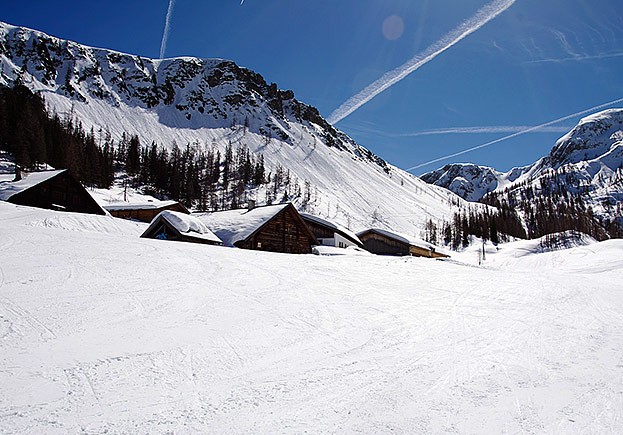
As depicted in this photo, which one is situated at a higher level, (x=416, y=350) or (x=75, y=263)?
(x=75, y=263)

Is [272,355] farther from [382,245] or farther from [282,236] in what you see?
[382,245]

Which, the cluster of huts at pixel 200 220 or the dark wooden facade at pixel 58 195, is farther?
the dark wooden facade at pixel 58 195

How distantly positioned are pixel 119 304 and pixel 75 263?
325 centimetres

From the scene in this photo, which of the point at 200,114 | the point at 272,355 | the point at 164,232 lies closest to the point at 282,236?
the point at 164,232

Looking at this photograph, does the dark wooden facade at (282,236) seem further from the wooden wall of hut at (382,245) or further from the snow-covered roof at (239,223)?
the wooden wall of hut at (382,245)

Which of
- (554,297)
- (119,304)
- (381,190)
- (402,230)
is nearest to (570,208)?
(381,190)

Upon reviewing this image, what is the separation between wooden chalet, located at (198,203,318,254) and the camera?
26.5 m

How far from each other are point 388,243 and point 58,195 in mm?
42678

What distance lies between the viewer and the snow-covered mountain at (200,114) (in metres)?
121

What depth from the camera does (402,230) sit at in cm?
11388

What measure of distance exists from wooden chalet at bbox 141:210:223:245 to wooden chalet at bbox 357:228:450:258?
35545 millimetres

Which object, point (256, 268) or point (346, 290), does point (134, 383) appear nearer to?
point (346, 290)

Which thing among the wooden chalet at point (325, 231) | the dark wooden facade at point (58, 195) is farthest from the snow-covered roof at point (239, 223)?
the wooden chalet at point (325, 231)

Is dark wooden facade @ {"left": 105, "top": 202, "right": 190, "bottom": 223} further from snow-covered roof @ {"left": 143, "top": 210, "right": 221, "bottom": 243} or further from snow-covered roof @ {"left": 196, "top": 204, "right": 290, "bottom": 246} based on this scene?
snow-covered roof @ {"left": 143, "top": 210, "right": 221, "bottom": 243}
